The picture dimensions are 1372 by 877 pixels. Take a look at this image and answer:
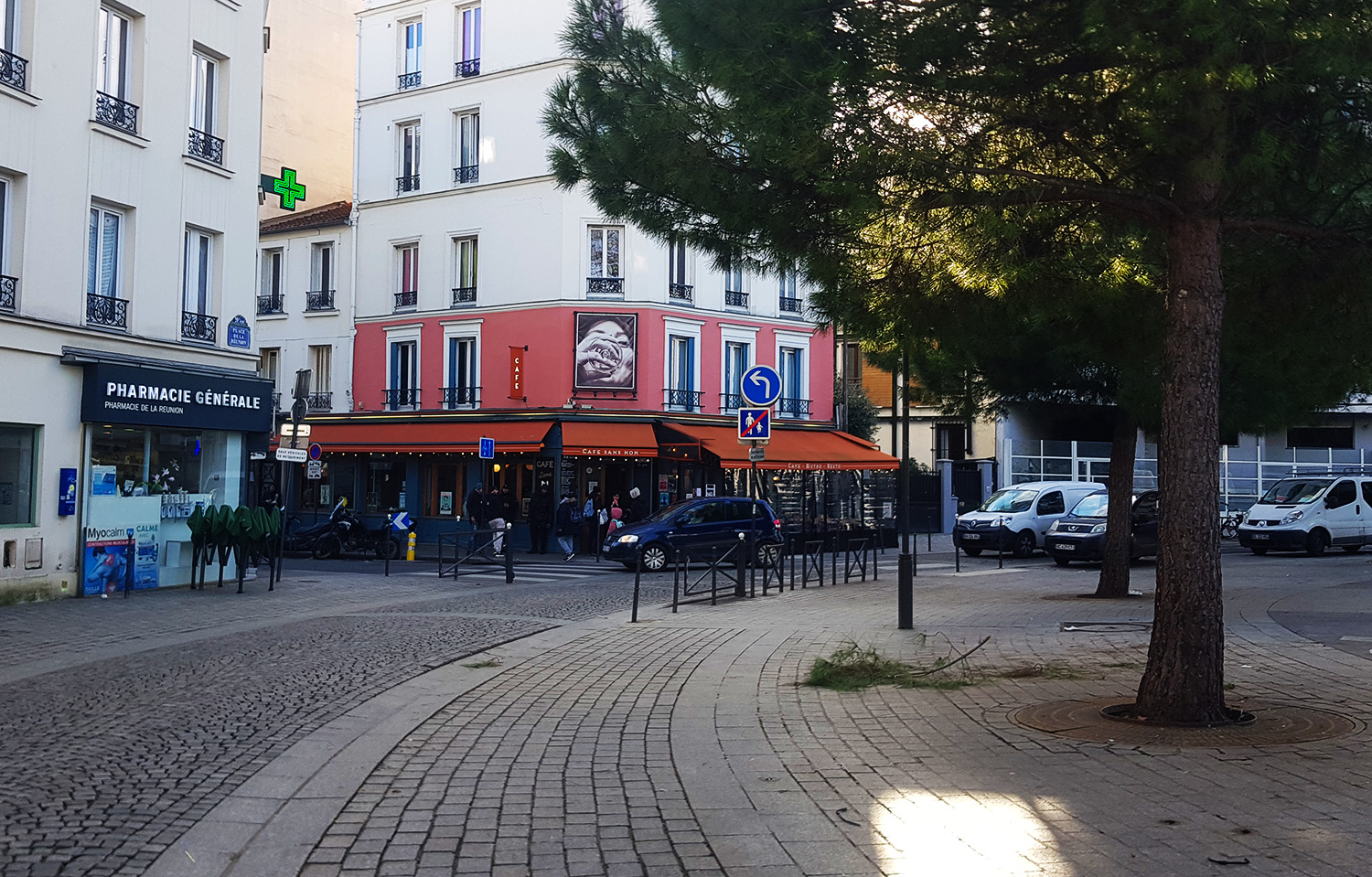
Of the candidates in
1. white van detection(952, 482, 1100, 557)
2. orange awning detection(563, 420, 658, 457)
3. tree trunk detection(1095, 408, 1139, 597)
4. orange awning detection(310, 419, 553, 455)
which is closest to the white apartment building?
orange awning detection(563, 420, 658, 457)

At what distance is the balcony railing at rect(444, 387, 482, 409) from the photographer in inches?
1400

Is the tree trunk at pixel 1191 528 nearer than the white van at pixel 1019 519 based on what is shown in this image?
Yes

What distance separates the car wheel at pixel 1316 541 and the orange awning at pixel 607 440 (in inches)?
626

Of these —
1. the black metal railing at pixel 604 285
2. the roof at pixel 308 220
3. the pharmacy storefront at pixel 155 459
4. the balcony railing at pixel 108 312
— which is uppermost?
the roof at pixel 308 220

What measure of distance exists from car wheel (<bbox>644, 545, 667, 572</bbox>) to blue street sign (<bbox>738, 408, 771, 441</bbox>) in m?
7.85

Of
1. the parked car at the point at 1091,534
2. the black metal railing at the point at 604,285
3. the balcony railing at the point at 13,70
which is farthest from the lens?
the black metal railing at the point at 604,285

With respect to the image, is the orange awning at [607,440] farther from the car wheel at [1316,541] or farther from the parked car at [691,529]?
the car wheel at [1316,541]

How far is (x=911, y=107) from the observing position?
839cm

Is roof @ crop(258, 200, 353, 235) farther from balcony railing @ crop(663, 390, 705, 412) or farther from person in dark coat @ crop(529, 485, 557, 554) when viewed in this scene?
person in dark coat @ crop(529, 485, 557, 554)

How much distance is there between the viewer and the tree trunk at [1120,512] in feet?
57.6

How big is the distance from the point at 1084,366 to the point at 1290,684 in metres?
7.71

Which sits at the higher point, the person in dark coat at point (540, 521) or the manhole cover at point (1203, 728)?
the person in dark coat at point (540, 521)

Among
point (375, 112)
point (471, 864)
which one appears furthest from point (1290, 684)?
point (375, 112)

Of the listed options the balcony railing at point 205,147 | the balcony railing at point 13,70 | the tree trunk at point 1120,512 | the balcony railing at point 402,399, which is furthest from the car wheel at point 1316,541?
the balcony railing at point 13,70
